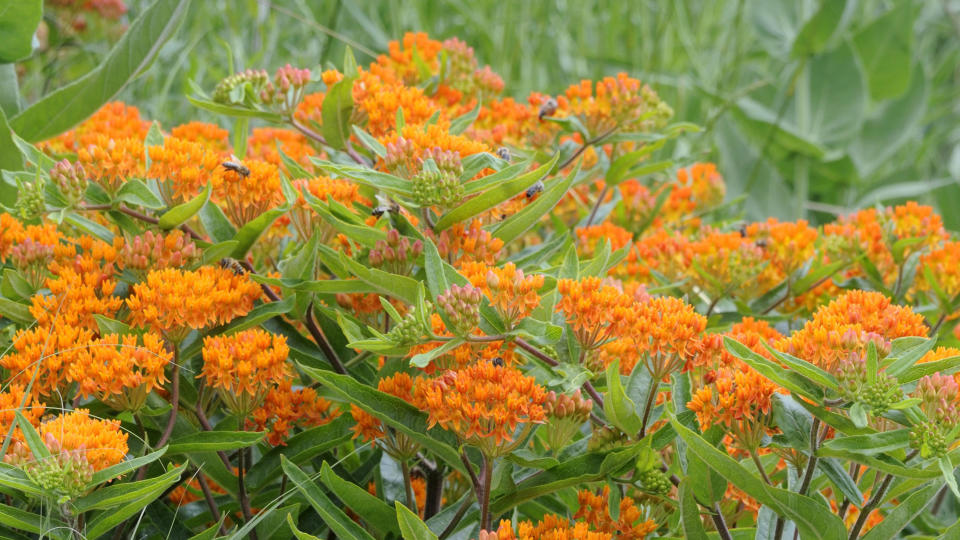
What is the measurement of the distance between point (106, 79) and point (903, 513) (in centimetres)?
179

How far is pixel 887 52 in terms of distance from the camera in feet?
16.3

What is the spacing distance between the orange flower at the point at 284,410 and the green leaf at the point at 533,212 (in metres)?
0.42

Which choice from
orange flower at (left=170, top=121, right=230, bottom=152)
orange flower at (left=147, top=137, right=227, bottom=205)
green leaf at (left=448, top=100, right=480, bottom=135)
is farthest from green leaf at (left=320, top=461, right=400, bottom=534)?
orange flower at (left=170, top=121, right=230, bottom=152)

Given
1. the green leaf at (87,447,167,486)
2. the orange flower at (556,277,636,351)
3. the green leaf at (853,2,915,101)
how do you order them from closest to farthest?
the green leaf at (87,447,167,486), the orange flower at (556,277,636,351), the green leaf at (853,2,915,101)

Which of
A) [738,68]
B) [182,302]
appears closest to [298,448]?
[182,302]

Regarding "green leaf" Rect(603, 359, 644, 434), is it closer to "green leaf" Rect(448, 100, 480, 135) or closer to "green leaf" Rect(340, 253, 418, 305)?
"green leaf" Rect(340, 253, 418, 305)

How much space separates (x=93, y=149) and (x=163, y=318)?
0.35m

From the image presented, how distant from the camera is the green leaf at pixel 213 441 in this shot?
56.3 inches

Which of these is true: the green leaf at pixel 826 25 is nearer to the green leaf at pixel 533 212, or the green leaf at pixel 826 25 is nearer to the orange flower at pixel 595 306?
the green leaf at pixel 533 212

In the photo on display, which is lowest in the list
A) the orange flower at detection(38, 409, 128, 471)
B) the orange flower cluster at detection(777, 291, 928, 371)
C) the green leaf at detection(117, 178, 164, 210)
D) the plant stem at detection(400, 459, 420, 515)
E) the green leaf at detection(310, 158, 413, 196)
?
the plant stem at detection(400, 459, 420, 515)

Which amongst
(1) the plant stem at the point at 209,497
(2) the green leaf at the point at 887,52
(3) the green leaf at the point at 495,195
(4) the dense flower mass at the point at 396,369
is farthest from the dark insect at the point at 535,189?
(2) the green leaf at the point at 887,52

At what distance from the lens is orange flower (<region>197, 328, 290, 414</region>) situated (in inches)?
59.3

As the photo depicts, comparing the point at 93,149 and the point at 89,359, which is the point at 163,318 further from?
the point at 93,149

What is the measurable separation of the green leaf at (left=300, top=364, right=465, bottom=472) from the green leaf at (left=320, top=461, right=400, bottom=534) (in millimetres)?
120
